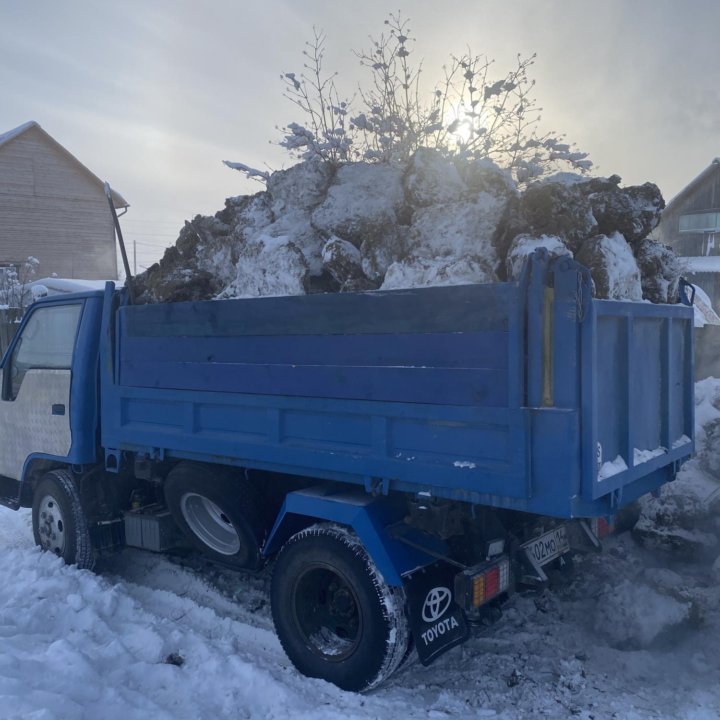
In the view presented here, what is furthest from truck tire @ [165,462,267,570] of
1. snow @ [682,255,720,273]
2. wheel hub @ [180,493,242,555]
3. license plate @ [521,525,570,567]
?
snow @ [682,255,720,273]

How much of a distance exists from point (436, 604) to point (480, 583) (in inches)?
11.9

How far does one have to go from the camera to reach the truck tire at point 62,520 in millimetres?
5426

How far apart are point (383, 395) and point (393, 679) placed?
167 cm

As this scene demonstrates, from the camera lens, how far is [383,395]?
351 centimetres

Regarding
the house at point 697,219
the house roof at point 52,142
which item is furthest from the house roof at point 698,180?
the house roof at point 52,142

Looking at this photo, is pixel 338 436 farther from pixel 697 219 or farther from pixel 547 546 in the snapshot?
pixel 697 219

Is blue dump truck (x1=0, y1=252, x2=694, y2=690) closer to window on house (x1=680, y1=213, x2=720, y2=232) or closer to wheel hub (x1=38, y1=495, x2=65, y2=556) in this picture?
wheel hub (x1=38, y1=495, x2=65, y2=556)

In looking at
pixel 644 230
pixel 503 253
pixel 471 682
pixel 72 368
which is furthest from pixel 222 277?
pixel 471 682

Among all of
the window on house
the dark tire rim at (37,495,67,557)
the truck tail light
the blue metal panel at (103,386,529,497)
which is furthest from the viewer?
the window on house

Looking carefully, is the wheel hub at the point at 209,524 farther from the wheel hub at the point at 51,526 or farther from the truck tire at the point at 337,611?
the wheel hub at the point at 51,526

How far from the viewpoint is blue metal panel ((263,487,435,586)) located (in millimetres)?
3523

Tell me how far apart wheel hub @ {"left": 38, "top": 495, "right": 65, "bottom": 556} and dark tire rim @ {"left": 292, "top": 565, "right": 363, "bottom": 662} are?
254 centimetres

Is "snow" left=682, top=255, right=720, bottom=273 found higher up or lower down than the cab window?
higher up

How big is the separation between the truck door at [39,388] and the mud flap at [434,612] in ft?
10.2
